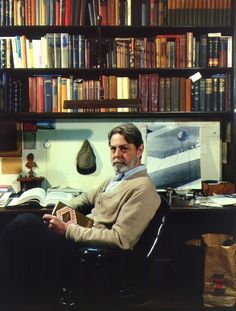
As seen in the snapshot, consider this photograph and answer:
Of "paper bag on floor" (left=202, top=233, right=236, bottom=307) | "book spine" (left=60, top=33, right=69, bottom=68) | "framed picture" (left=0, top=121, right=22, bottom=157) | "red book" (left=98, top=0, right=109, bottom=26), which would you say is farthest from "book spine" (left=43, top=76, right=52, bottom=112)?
"paper bag on floor" (left=202, top=233, right=236, bottom=307)

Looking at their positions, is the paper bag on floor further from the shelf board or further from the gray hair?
Answer: the shelf board

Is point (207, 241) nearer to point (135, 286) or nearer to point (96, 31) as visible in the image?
point (135, 286)

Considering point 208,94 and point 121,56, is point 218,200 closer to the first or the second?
point 208,94

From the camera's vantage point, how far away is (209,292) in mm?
2541

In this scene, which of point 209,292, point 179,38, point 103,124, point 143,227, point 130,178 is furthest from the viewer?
point 103,124

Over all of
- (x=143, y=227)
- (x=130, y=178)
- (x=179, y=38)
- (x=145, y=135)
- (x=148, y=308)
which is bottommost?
(x=148, y=308)

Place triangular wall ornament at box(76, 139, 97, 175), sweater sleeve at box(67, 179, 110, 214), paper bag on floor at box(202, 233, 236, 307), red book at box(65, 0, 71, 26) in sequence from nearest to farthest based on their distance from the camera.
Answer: sweater sleeve at box(67, 179, 110, 214) → paper bag on floor at box(202, 233, 236, 307) → red book at box(65, 0, 71, 26) → triangular wall ornament at box(76, 139, 97, 175)

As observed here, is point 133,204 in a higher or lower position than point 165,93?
lower

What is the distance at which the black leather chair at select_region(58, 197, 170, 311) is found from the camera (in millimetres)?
1843

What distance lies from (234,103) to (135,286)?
160cm

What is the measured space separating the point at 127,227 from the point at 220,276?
96 centimetres

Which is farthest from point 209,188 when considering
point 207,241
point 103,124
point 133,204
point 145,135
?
point 133,204

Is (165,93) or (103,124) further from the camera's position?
(103,124)

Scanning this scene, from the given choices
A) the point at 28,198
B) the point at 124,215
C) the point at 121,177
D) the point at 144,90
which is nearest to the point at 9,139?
the point at 28,198
